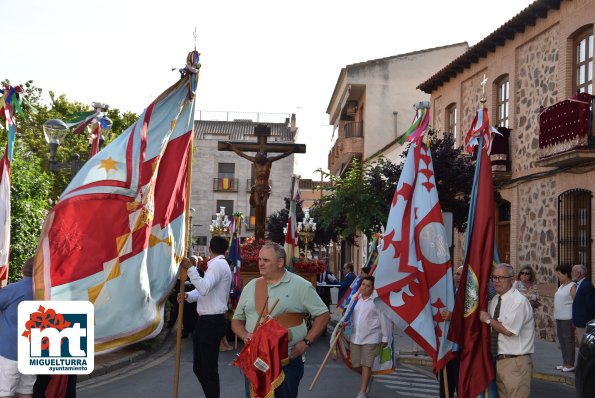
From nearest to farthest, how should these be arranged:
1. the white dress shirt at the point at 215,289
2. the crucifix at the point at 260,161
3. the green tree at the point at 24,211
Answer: the white dress shirt at the point at 215,289 → the green tree at the point at 24,211 → the crucifix at the point at 260,161

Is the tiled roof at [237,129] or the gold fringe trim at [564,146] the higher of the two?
the tiled roof at [237,129]

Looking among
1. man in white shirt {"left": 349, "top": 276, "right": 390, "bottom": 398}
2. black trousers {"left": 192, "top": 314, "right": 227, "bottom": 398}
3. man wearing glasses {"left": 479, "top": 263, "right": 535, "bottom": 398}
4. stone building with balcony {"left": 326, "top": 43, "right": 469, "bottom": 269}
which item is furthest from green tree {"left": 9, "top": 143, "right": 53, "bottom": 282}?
stone building with balcony {"left": 326, "top": 43, "right": 469, "bottom": 269}

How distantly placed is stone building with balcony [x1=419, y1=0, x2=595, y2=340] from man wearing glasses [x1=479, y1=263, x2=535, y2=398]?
1038 centimetres

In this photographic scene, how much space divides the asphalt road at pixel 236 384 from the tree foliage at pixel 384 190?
8139 millimetres

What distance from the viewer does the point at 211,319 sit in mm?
9141

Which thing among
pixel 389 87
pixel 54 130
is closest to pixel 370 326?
pixel 54 130

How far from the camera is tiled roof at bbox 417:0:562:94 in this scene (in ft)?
69.3

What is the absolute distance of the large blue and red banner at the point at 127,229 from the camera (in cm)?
697

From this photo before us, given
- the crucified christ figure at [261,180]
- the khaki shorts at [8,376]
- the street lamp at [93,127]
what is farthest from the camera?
the crucified christ figure at [261,180]

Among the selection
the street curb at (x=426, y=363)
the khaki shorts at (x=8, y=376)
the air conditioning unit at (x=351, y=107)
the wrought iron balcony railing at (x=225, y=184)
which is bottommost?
the street curb at (x=426, y=363)

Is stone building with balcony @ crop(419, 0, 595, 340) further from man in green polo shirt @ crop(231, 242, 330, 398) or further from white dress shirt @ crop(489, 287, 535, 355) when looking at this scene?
man in green polo shirt @ crop(231, 242, 330, 398)

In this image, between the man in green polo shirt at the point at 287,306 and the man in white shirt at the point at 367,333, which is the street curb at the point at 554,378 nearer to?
the man in white shirt at the point at 367,333

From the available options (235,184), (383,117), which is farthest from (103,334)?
(235,184)

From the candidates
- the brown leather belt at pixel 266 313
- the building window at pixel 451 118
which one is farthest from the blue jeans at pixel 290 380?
the building window at pixel 451 118
